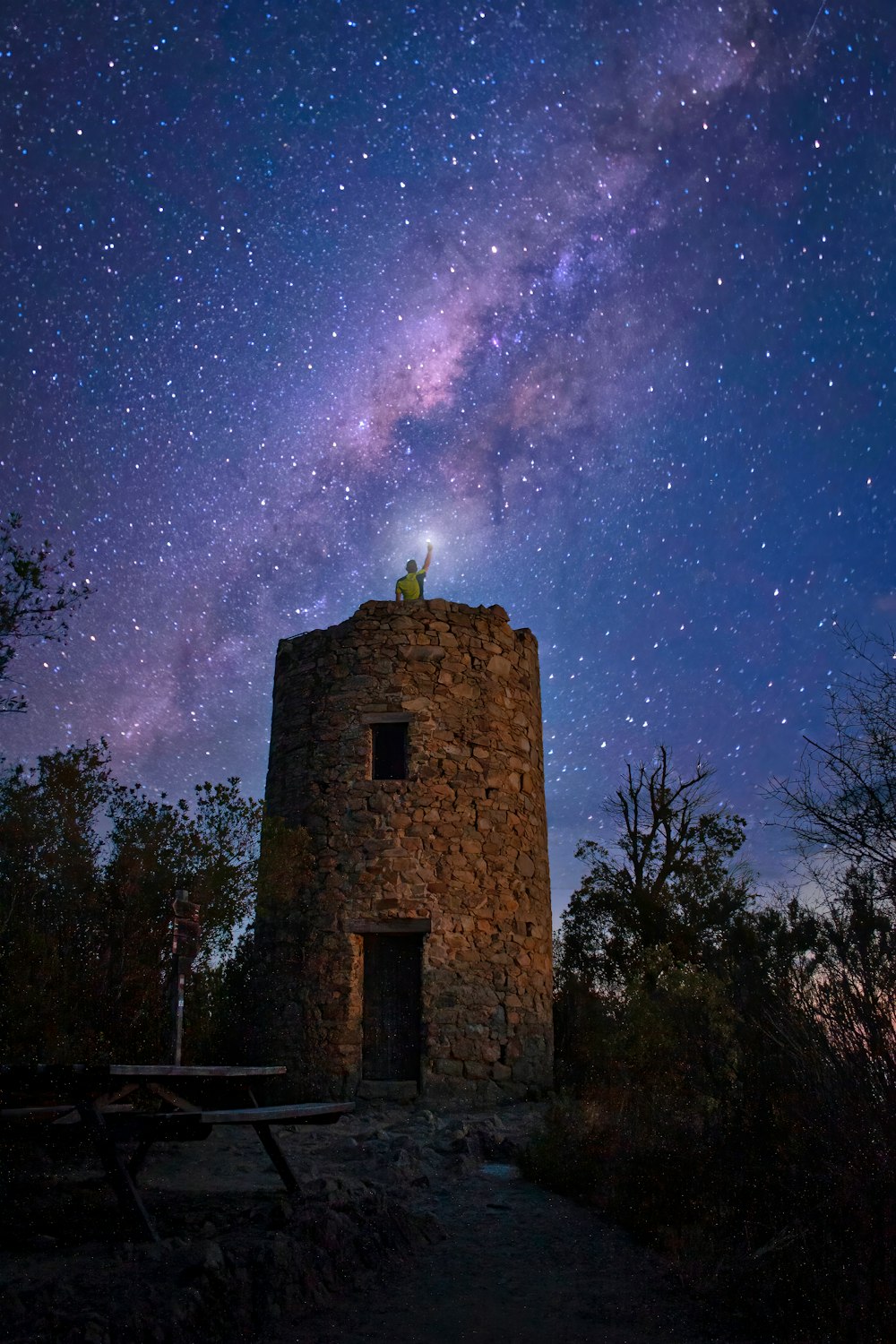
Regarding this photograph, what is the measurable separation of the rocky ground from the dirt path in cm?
1

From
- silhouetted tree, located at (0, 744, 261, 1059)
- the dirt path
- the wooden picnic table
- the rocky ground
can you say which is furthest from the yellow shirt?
the dirt path

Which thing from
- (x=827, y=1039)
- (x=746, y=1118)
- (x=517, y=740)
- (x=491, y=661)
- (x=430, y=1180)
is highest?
(x=491, y=661)

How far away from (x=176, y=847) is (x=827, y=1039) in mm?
6311

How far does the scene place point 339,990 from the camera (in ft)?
33.7

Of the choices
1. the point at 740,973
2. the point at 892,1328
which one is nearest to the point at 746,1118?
the point at 892,1328

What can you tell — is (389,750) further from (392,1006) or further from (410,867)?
(392,1006)

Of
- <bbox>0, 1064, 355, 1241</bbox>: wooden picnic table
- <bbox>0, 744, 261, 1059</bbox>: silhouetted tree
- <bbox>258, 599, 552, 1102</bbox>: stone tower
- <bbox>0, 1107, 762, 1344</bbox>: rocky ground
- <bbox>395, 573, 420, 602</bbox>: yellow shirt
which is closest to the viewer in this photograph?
<bbox>0, 1107, 762, 1344</bbox>: rocky ground

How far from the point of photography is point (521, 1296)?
3.96 meters

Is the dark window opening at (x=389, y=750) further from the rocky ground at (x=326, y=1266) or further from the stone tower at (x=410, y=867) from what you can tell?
the rocky ground at (x=326, y=1266)

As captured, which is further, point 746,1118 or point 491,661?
point 491,661

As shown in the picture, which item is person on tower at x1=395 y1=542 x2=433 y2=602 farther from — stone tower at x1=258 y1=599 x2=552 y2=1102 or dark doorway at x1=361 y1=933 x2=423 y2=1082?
dark doorway at x1=361 y1=933 x2=423 y2=1082

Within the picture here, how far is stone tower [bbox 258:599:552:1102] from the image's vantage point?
33.6 ft

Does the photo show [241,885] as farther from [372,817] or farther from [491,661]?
[491,661]

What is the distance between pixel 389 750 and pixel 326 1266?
24.7 ft
